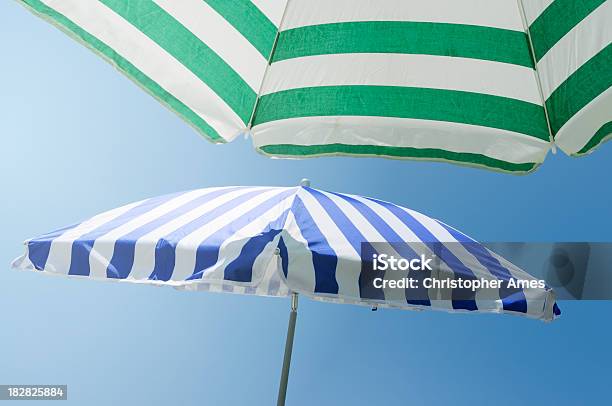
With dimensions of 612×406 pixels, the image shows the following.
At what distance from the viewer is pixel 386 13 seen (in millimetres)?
1631

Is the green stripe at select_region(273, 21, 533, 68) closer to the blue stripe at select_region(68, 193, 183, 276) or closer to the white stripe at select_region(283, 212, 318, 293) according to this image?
the white stripe at select_region(283, 212, 318, 293)

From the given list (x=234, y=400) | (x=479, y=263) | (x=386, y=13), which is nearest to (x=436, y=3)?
(x=386, y=13)

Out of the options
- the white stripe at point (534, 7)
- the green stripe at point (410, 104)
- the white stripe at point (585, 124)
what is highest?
the white stripe at point (534, 7)

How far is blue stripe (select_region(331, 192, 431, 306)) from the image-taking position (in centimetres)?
250

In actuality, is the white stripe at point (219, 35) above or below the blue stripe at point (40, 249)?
above

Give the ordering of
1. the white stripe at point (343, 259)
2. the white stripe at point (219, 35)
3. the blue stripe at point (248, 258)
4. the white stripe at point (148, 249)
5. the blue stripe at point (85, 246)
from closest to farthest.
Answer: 1. the white stripe at point (219, 35)
2. the blue stripe at point (248, 258)
3. the white stripe at point (343, 259)
4. the white stripe at point (148, 249)
5. the blue stripe at point (85, 246)

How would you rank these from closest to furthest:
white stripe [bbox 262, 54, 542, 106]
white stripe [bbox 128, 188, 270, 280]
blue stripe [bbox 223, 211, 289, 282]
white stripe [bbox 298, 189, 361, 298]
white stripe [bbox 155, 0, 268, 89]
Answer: white stripe [bbox 155, 0, 268, 89] < white stripe [bbox 262, 54, 542, 106] < blue stripe [bbox 223, 211, 289, 282] < white stripe [bbox 298, 189, 361, 298] < white stripe [bbox 128, 188, 270, 280]

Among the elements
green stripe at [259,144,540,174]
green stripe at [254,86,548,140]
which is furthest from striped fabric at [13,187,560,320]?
green stripe at [254,86,548,140]

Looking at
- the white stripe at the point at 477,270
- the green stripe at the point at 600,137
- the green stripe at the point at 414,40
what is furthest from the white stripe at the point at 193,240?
the green stripe at the point at 600,137

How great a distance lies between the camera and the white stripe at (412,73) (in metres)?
1.66

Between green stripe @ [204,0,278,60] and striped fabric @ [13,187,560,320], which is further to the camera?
striped fabric @ [13,187,560,320]

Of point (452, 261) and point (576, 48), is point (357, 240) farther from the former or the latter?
point (576, 48)

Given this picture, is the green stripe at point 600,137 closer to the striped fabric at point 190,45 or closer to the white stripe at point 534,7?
the white stripe at point 534,7

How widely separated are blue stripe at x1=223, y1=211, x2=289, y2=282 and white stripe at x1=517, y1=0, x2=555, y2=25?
42.3 inches
